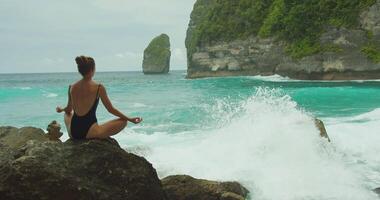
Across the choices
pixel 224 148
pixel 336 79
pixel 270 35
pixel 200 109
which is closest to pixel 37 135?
pixel 224 148

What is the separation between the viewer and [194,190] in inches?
310

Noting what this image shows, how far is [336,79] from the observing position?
5409 cm

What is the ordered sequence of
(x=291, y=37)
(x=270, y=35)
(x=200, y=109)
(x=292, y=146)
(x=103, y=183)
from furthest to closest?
(x=270, y=35) < (x=291, y=37) < (x=200, y=109) < (x=292, y=146) < (x=103, y=183)

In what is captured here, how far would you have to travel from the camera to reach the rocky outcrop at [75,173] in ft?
17.7

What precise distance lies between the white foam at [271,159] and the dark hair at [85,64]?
5.03 metres

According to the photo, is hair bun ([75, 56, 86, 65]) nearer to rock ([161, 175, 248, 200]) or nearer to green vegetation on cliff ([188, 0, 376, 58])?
rock ([161, 175, 248, 200])

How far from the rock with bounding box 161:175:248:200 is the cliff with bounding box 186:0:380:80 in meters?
47.5

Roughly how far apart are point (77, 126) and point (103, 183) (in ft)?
2.63

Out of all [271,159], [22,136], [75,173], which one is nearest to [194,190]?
[75,173]

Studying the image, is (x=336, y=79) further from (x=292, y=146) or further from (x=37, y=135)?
(x=37, y=135)

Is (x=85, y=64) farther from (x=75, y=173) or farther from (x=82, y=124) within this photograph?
(x=75, y=173)

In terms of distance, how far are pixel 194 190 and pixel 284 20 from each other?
5928 centimetres

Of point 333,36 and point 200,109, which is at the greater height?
point 333,36

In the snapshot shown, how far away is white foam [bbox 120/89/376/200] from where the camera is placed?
9852mm
